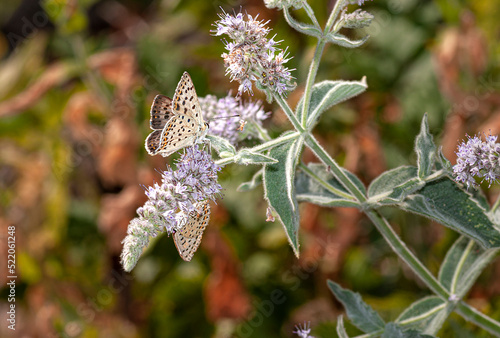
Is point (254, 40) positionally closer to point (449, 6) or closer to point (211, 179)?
point (211, 179)

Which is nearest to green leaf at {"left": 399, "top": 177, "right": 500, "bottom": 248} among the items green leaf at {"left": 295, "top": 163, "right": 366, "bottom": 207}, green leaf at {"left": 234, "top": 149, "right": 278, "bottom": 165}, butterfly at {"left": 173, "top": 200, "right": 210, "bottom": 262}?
green leaf at {"left": 295, "top": 163, "right": 366, "bottom": 207}

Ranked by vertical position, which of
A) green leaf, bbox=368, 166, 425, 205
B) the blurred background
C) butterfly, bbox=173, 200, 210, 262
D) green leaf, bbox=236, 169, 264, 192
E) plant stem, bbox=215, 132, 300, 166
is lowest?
the blurred background

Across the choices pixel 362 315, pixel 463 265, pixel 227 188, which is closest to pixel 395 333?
pixel 362 315

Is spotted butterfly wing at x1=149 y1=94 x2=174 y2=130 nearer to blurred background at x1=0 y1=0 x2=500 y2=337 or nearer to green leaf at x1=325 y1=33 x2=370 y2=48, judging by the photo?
green leaf at x1=325 y1=33 x2=370 y2=48

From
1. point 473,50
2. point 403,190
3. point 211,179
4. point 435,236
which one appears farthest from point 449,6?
point 211,179

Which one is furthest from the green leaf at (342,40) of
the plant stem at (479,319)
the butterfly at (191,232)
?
the plant stem at (479,319)

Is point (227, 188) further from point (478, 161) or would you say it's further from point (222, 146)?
point (478, 161)
